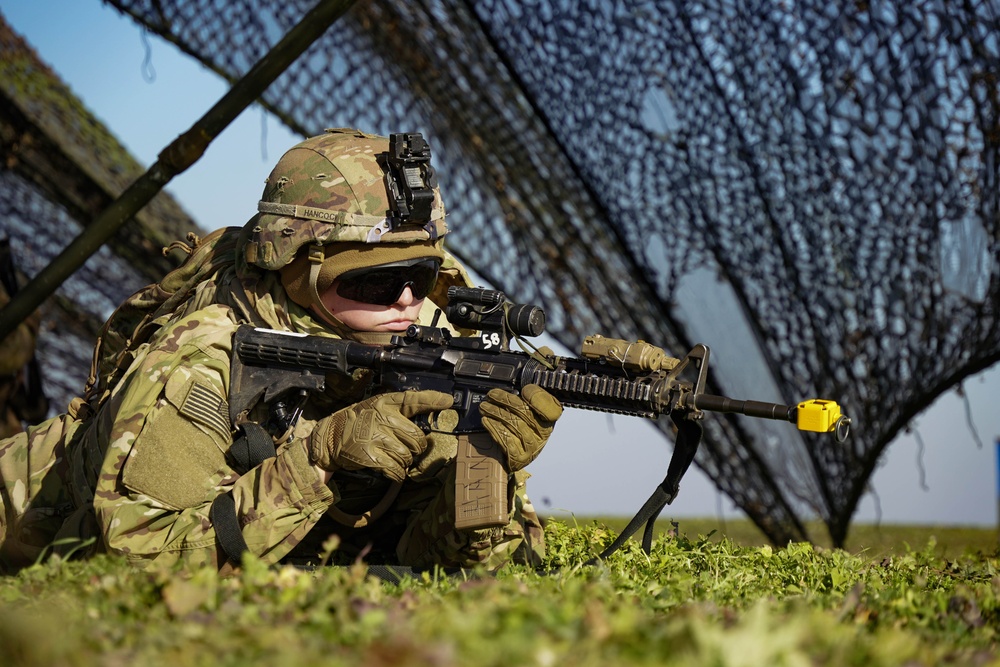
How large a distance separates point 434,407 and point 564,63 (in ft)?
11.4

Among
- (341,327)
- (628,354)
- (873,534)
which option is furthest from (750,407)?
(873,534)

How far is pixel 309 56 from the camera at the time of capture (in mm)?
8117

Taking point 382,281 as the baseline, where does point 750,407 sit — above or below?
below

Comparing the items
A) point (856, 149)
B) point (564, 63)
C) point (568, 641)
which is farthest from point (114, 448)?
point (856, 149)

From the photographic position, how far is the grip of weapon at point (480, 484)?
387 centimetres

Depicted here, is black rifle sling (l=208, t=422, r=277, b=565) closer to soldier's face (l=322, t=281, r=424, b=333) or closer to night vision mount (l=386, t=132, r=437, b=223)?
soldier's face (l=322, t=281, r=424, b=333)

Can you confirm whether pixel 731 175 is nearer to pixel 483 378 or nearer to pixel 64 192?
pixel 483 378

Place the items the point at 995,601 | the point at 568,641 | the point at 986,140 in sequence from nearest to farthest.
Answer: the point at 568,641 → the point at 995,601 → the point at 986,140

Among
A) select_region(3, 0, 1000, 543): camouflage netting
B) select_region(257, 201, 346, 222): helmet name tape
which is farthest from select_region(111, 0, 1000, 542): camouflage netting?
select_region(257, 201, 346, 222): helmet name tape

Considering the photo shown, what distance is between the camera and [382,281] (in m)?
4.38

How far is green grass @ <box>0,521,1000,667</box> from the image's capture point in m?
2.00

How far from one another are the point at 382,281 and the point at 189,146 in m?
2.31

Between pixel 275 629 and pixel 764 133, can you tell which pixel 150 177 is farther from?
A: pixel 275 629

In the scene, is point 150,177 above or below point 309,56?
below
